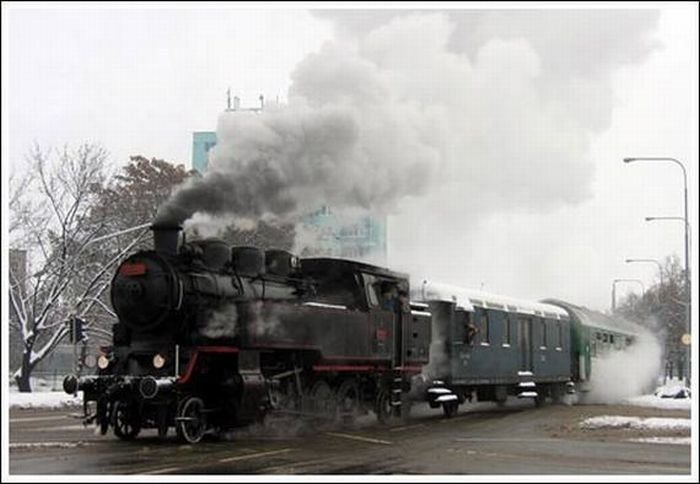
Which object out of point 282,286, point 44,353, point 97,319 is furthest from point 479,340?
point 97,319

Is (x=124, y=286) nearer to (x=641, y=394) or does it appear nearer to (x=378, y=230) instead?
(x=378, y=230)

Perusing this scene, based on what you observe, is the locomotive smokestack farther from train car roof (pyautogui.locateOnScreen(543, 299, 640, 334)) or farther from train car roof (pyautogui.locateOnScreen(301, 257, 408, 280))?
train car roof (pyautogui.locateOnScreen(543, 299, 640, 334))

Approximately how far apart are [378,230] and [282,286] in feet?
20.3

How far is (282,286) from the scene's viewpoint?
1716cm

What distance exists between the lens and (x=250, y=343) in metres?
15.2

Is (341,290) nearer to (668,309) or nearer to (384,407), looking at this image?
(384,407)

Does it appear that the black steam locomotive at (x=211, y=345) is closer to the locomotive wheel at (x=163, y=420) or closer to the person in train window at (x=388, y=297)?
the locomotive wheel at (x=163, y=420)

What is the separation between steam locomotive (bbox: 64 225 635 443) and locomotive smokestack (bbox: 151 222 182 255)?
2 centimetres

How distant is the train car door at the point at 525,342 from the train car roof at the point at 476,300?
0.31 meters

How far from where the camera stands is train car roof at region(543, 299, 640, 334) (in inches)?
1297

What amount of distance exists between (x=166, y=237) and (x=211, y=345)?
6.53ft

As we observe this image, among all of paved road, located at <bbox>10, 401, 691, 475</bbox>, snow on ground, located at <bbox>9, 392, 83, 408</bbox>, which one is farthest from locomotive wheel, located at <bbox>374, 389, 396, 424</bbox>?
snow on ground, located at <bbox>9, 392, 83, 408</bbox>

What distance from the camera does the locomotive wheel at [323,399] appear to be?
677 inches

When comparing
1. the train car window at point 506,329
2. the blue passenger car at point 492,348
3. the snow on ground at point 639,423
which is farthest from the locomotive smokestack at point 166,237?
the train car window at point 506,329
